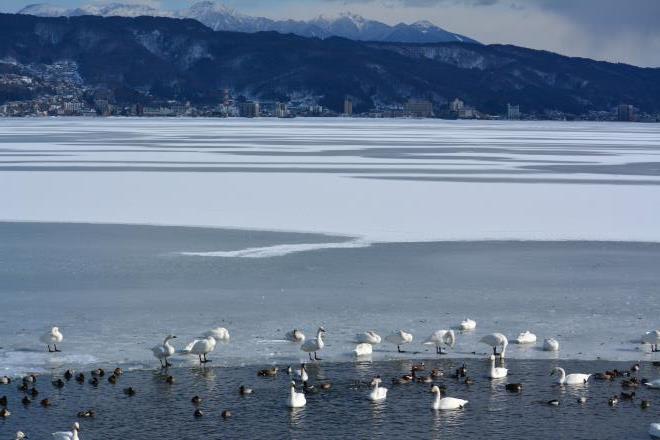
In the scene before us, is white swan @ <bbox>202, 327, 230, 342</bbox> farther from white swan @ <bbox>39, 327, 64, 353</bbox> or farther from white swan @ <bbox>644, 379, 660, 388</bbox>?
white swan @ <bbox>644, 379, 660, 388</bbox>

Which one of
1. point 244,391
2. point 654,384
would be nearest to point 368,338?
point 244,391

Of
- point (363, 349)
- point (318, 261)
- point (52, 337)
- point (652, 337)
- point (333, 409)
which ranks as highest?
point (318, 261)

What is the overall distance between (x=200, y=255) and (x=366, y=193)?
1440 cm

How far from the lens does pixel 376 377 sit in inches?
523

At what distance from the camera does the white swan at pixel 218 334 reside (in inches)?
573

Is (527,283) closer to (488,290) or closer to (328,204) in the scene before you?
(488,290)

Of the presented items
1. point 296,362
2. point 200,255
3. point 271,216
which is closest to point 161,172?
point 271,216

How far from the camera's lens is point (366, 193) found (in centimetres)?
3591

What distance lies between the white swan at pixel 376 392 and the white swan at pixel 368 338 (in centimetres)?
183

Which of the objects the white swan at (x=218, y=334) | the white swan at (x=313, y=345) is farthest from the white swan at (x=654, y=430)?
the white swan at (x=218, y=334)

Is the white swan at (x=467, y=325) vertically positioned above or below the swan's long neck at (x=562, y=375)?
above

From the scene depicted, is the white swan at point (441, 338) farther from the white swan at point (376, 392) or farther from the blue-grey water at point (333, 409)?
the white swan at point (376, 392)

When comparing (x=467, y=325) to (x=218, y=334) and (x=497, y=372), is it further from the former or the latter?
(x=218, y=334)

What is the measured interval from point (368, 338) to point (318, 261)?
726 centimetres
